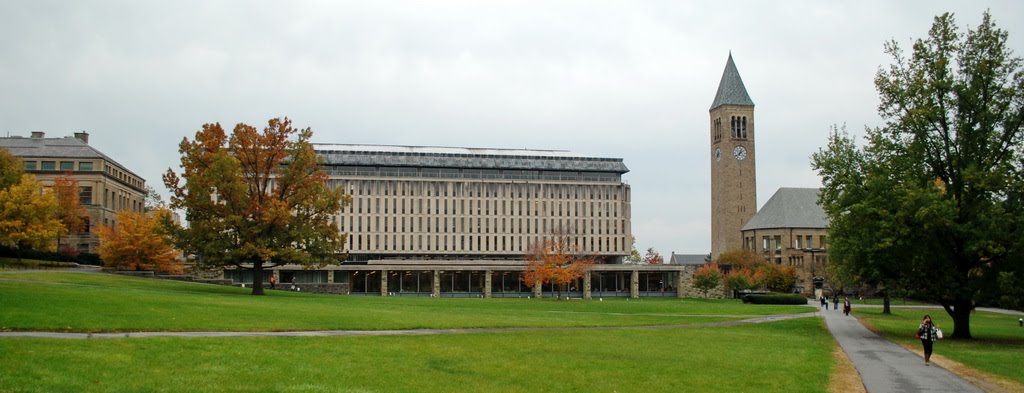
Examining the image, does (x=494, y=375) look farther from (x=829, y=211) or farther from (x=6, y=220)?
(x=6, y=220)

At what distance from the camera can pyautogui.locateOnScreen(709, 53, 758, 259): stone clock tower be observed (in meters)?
148

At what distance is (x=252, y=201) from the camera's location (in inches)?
2088

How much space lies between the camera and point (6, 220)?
6028cm

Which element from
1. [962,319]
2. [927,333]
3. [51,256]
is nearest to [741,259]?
[962,319]

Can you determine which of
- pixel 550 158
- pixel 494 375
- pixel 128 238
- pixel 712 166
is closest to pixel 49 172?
pixel 128 238

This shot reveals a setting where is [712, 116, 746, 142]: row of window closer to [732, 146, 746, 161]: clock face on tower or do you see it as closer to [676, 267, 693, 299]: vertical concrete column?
[732, 146, 746, 161]: clock face on tower

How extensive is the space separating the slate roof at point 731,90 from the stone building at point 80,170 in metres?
99.6

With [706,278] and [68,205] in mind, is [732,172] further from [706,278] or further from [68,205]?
[68,205]

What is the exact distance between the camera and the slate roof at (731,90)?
151500 mm

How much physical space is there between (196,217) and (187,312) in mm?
24604

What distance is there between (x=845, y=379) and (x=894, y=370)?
11.5 feet

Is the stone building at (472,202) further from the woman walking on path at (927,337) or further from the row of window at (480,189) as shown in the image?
the woman walking on path at (927,337)

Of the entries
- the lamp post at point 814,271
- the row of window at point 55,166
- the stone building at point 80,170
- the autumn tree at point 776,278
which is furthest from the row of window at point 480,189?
the row of window at point 55,166

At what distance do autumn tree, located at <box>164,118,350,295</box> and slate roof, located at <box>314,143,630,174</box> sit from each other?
72651 mm
